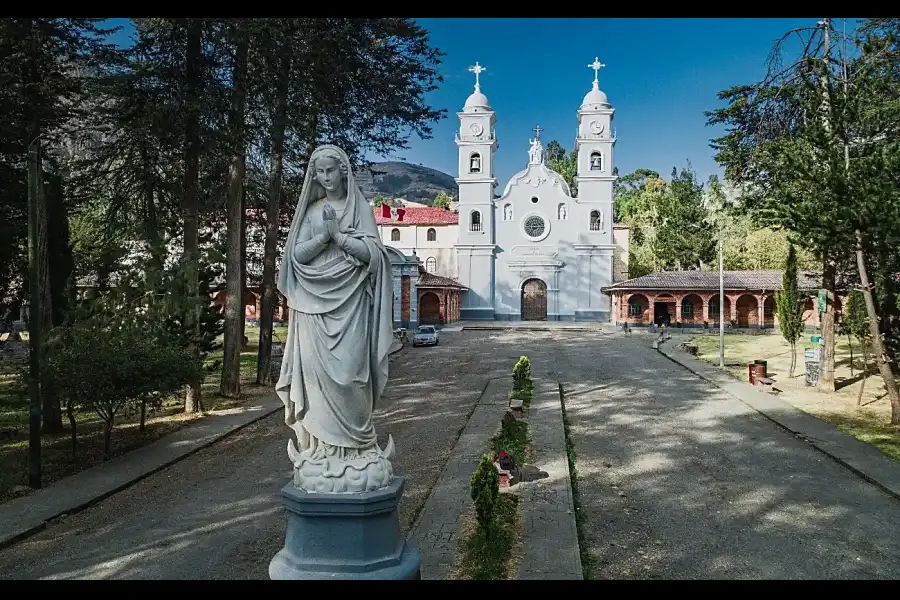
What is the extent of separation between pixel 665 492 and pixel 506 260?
44.6 meters

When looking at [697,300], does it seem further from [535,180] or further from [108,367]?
[108,367]

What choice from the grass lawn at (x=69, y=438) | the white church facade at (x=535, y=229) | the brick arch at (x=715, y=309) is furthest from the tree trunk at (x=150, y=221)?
the brick arch at (x=715, y=309)

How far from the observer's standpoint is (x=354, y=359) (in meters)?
4.58

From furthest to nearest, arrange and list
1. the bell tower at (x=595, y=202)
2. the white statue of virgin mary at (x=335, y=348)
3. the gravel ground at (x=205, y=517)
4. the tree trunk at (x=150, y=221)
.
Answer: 1. the bell tower at (x=595, y=202)
2. the tree trunk at (x=150, y=221)
3. the gravel ground at (x=205, y=517)
4. the white statue of virgin mary at (x=335, y=348)

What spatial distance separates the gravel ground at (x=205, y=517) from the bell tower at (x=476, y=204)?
38.1 m

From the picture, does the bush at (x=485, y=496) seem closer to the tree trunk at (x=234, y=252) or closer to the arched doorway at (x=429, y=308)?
the tree trunk at (x=234, y=252)

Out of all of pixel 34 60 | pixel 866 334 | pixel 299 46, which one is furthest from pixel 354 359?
pixel 866 334

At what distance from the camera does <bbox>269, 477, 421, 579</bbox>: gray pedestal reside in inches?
176

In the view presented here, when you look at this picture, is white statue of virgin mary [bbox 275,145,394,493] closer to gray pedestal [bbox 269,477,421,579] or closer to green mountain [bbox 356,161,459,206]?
gray pedestal [bbox 269,477,421,579]

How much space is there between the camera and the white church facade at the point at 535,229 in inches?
2066

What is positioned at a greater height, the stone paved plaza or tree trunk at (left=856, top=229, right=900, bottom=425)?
tree trunk at (left=856, top=229, right=900, bottom=425)

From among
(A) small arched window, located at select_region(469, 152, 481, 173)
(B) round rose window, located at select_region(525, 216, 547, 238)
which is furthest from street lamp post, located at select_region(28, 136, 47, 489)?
(B) round rose window, located at select_region(525, 216, 547, 238)

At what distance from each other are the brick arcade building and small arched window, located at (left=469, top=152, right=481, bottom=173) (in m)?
14.6

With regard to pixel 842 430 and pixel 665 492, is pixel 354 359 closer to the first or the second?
pixel 665 492
